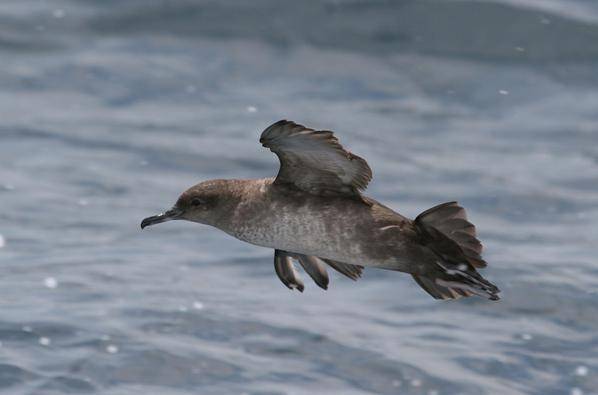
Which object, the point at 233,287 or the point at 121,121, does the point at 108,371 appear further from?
the point at 121,121

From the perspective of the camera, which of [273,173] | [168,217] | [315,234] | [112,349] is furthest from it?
[273,173]

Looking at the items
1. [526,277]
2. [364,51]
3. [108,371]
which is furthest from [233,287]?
[364,51]

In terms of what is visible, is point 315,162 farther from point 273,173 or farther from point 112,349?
point 273,173

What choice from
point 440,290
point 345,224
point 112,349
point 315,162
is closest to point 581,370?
point 112,349

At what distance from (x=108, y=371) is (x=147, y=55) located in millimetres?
7483

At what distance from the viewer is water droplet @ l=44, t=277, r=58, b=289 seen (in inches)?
496

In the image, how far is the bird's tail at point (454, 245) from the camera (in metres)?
7.02

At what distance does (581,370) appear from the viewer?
11570 mm

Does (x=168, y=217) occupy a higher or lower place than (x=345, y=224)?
lower

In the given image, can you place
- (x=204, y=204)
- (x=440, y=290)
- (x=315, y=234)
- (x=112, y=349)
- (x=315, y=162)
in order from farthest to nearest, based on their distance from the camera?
(x=112, y=349) < (x=204, y=204) < (x=440, y=290) < (x=315, y=162) < (x=315, y=234)

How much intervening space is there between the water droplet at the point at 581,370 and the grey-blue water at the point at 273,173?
5 centimetres

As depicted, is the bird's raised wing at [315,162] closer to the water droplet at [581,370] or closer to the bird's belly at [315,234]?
the bird's belly at [315,234]

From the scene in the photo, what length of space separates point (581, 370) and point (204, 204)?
5186 millimetres

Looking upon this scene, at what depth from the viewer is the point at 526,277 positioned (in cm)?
1289
